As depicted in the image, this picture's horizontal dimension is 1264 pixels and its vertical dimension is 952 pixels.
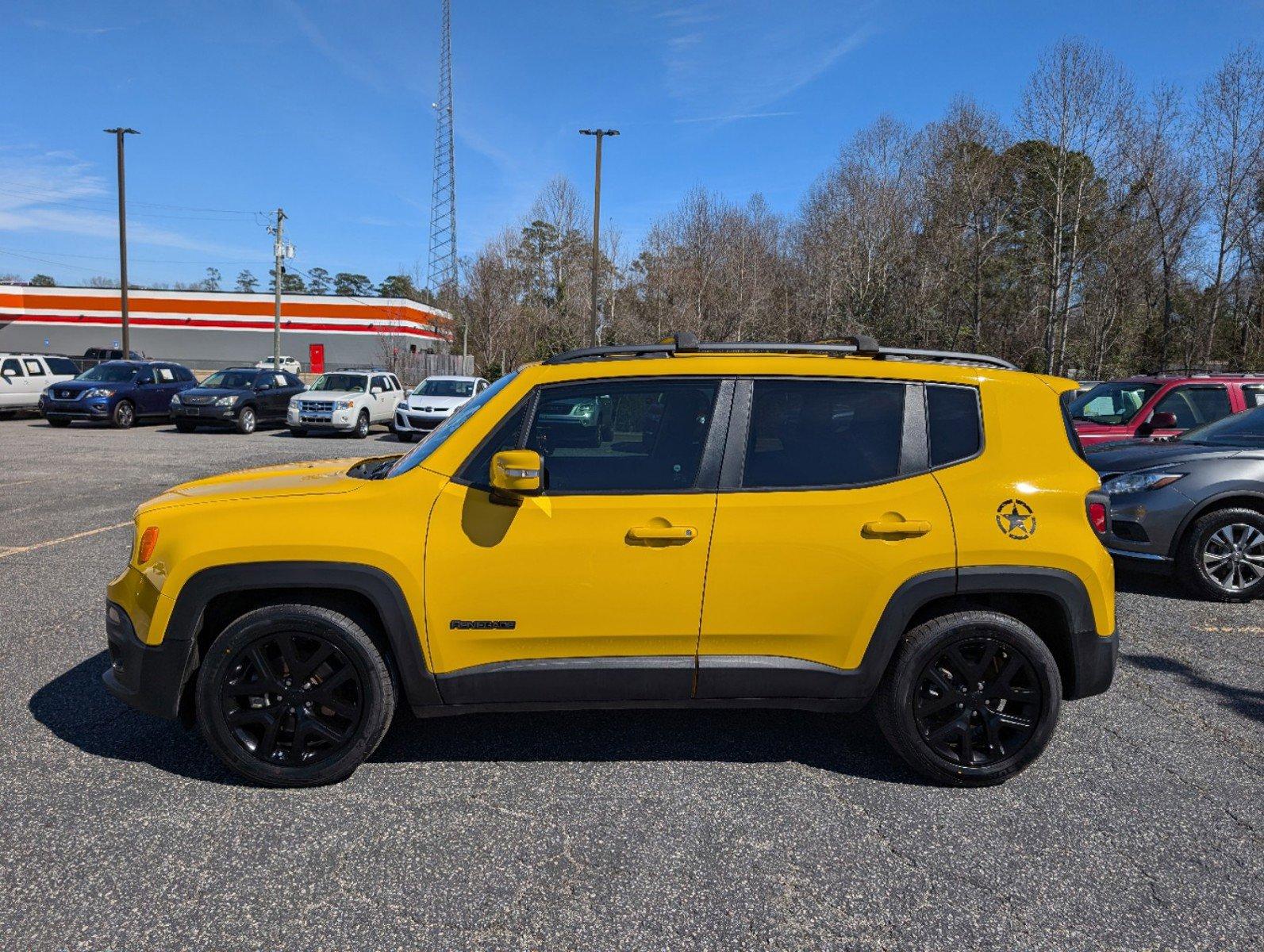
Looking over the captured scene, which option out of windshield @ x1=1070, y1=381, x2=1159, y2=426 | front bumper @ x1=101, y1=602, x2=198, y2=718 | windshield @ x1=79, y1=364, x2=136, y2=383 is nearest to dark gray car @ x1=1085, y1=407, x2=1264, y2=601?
windshield @ x1=1070, y1=381, x2=1159, y2=426

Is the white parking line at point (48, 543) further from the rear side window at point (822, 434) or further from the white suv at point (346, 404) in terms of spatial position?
the white suv at point (346, 404)

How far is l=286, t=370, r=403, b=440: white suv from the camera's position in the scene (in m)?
20.3

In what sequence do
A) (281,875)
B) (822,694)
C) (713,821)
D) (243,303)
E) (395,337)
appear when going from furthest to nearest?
(243,303)
(395,337)
(822,694)
(713,821)
(281,875)

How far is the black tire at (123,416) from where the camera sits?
20641 mm

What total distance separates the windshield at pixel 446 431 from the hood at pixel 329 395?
18103 millimetres

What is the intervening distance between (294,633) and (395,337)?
123 ft

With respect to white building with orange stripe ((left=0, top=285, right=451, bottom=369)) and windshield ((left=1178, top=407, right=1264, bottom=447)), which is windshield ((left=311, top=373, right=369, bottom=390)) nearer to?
windshield ((left=1178, top=407, right=1264, bottom=447))

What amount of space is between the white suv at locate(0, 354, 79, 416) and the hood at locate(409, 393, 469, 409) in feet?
32.1

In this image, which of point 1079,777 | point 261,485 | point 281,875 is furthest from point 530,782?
point 1079,777

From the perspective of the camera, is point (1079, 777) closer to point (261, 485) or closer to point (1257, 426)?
point (261, 485)

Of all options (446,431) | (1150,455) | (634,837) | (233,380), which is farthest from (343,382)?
(634,837)

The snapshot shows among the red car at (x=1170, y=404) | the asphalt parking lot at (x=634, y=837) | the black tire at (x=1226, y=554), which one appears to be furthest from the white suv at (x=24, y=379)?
the black tire at (x=1226, y=554)

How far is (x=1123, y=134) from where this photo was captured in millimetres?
31234

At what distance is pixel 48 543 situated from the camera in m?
7.56
